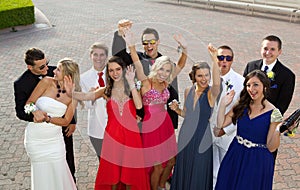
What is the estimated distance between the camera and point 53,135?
13.9 ft

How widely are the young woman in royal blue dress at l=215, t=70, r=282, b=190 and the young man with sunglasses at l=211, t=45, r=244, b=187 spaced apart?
19cm

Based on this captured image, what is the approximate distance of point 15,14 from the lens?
47.2 feet

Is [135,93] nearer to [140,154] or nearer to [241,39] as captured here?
[140,154]

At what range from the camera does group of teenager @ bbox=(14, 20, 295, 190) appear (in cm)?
399

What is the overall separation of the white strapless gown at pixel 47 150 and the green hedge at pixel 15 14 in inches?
447

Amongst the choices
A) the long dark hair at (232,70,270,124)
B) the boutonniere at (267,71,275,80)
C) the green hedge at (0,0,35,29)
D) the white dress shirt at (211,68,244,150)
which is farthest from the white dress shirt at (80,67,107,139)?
the green hedge at (0,0,35,29)

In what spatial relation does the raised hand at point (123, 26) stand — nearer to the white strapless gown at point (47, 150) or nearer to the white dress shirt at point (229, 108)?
the white strapless gown at point (47, 150)

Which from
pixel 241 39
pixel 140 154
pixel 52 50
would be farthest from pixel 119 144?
pixel 241 39

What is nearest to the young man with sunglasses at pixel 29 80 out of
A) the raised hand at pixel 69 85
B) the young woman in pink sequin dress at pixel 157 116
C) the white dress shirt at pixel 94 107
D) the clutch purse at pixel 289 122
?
the raised hand at pixel 69 85

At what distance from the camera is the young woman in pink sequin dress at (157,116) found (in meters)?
4.36

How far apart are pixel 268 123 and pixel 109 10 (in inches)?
641

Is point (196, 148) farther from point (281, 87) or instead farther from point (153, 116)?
point (281, 87)

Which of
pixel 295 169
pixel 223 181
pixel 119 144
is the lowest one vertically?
pixel 295 169

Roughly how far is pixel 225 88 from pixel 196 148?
0.82 meters
